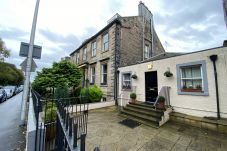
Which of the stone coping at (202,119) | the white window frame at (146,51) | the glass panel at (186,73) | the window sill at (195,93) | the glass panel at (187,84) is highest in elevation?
the white window frame at (146,51)

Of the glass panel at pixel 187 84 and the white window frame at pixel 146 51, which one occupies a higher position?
the white window frame at pixel 146 51

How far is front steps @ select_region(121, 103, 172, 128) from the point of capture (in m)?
5.48

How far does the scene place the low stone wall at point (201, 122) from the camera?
4461 mm

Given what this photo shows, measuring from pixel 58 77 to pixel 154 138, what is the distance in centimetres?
966

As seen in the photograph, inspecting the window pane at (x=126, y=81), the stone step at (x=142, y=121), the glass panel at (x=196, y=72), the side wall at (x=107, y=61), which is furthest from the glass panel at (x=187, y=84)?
the side wall at (x=107, y=61)

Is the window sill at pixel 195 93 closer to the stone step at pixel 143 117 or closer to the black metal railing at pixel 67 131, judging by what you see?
the stone step at pixel 143 117

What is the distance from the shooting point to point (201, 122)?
5.01 meters

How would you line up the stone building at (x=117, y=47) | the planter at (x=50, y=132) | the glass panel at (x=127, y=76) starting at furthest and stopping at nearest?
the stone building at (x=117, y=47), the glass panel at (x=127, y=76), the planter at (x=50, y=132)

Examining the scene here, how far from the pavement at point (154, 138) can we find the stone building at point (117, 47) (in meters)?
5.18

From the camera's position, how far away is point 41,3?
6344mm

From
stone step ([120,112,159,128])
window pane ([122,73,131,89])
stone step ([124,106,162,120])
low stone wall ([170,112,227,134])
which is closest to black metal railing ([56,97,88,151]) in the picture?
stone step ([120,112,159,128])

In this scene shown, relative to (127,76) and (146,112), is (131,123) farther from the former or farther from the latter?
(127,76)

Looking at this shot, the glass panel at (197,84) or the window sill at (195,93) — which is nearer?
the window sill at (195,93)

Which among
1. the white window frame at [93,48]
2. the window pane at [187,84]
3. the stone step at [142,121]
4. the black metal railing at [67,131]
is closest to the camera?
the black metal railing at [67,131]
